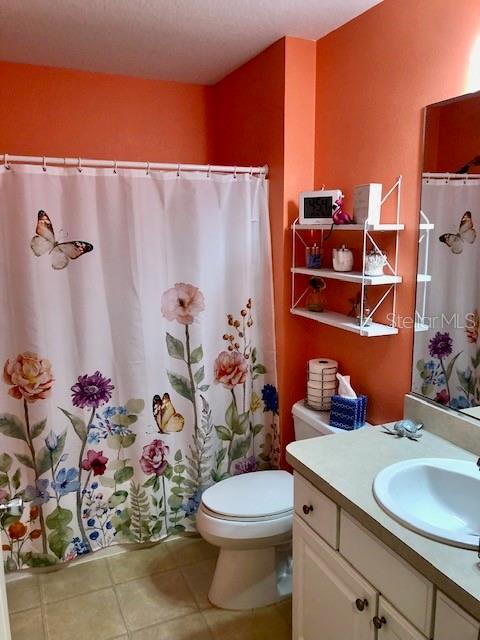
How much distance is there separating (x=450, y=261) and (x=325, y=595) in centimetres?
112

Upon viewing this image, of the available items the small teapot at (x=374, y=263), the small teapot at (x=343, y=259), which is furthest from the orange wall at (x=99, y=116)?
the small teapot at (x=374, y=263)

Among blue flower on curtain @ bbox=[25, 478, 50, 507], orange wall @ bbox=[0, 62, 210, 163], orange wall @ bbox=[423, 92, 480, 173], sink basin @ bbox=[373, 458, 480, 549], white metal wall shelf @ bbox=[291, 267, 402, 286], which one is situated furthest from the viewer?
orange wall @ bbox=[0, 62, 210, 163]

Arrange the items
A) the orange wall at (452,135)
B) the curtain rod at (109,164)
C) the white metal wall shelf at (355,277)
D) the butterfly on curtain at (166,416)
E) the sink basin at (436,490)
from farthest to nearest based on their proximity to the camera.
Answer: the butterfly on curtain at (166,416), the curtain rod at (109,164), the white metal wall shelf at (355,277), the orange wall at (452,135), the sink basin at (436,490)

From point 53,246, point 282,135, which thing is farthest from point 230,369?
point 282,135

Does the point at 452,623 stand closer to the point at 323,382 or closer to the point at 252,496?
the point at 252,496

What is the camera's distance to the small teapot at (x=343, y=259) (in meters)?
2.03

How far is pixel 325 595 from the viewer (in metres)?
1.48

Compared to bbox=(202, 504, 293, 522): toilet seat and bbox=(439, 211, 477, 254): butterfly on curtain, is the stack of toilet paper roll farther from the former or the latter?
bbox=(439, 211, 477, 254): butterfly on curtain

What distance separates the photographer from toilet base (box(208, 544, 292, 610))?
200 centimetres

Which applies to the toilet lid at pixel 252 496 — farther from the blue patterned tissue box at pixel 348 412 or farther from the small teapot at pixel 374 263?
the small teapot at pixel 374 263

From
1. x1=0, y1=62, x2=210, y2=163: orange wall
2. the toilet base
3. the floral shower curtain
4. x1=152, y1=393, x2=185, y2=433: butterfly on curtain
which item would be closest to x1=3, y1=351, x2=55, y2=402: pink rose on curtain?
the floral shower curtain

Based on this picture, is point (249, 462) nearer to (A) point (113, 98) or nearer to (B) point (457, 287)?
(B) point (457, 287)

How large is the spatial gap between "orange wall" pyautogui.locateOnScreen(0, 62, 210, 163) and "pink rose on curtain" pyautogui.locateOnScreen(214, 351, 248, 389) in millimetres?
1186

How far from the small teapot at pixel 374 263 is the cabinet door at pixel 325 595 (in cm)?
91
